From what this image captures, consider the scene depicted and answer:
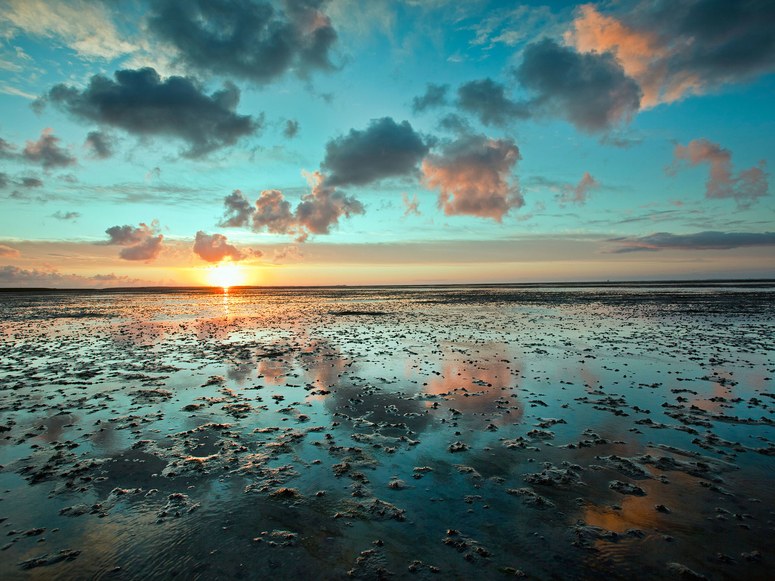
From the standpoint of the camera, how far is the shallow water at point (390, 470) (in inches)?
261

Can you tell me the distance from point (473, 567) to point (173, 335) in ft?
114

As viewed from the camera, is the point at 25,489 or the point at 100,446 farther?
the point at 100,446

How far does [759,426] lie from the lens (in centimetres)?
1217

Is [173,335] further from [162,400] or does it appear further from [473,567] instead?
[473,567]

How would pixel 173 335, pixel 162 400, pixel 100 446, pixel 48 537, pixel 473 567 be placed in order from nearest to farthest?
pixel 473 567, pixel 48 537, pixel 100 446, pixel 162 400, pixel 173 335

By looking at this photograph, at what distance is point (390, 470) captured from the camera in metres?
9.74

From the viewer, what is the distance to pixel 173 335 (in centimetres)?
3450

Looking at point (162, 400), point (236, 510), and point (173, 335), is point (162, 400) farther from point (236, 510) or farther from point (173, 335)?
point (173, 335)

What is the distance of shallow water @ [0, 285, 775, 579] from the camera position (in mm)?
6641

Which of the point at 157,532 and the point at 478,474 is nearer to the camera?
the point at 157,532

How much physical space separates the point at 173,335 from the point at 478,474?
32935 mm

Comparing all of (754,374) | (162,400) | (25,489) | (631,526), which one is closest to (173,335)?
(162,400)

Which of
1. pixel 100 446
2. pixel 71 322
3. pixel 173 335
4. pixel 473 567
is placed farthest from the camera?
pixel 71 322

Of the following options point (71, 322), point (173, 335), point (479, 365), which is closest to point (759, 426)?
point (479, 365)
